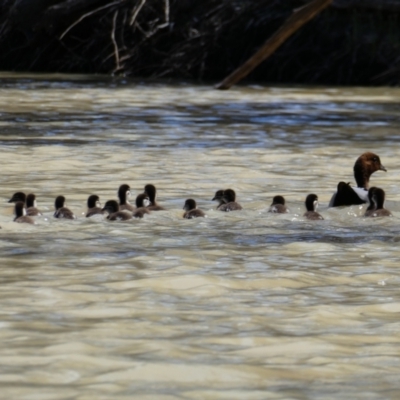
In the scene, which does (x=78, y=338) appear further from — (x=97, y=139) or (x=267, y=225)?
(x=97, y=139)

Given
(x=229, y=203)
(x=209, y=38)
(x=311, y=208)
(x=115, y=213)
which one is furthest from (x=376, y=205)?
(x=209, y=38)

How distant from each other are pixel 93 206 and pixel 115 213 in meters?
0.50

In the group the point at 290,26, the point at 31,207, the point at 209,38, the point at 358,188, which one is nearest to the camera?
the point at 31,207

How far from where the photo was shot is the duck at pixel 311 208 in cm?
973

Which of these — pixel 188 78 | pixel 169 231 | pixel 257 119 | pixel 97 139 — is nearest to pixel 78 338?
pixel 169 231

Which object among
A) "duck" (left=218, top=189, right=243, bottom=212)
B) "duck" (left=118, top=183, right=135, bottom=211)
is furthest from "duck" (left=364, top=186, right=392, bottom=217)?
"duck" (left=118, top=183, right=135, bottom=211)

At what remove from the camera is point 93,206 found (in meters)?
9.94

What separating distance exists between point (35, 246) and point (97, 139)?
7784 millimetres

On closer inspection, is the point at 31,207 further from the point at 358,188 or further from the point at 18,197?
the point at 358,188

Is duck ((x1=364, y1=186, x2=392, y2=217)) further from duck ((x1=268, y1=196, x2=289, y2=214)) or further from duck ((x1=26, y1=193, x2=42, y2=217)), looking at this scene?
duck ((x1=26, y1=193, x2=42, y2=217))

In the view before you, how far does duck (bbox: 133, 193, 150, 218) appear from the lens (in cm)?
959

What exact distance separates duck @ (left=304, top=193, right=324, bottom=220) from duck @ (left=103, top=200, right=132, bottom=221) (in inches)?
53.2

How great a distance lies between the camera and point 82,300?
6660mm

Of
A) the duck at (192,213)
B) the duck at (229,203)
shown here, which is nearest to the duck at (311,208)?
the duck at (229,203)
